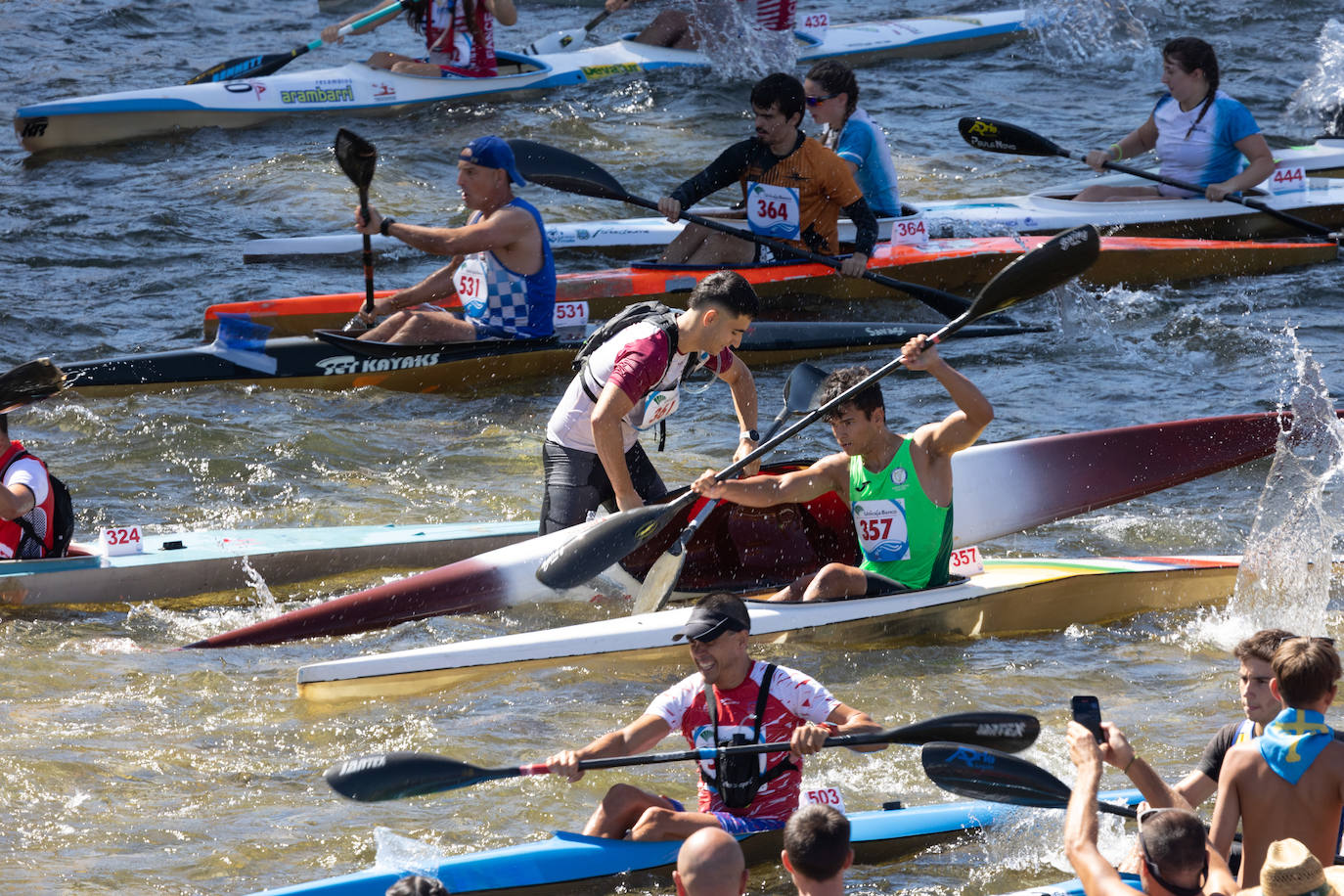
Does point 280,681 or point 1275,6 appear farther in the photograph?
point 1275,6

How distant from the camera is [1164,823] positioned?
296cm

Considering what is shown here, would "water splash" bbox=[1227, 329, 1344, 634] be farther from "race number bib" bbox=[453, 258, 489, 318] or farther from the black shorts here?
"race number bib" bbox=[453, 258, 489, 318]

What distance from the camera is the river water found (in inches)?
172

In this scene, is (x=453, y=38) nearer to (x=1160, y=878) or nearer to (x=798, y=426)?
(x=798, y=426)

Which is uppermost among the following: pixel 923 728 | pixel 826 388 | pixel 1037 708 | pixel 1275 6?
pixel 1275 6

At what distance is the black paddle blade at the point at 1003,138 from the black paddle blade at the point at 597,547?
5186mm

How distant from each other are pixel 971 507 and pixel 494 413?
9.49ft

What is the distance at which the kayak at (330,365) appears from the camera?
305 inches

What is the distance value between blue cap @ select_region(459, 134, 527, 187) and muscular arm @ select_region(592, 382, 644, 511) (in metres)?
1.92

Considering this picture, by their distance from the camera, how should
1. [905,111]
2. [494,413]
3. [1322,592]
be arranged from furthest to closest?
[905,111] < [494,413] < [1322,592]

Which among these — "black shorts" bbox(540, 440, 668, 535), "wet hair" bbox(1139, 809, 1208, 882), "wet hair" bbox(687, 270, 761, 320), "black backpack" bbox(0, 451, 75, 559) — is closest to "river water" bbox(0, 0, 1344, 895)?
"black backpack" bbox(0, 451, 75, 559)

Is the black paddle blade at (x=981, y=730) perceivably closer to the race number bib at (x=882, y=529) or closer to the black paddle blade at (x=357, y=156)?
the race number bib at (x=882, y=529)

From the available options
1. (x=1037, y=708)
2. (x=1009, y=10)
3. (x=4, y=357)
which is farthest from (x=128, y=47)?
(x=1037, y=708)

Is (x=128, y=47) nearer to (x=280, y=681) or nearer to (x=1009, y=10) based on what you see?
(x=1009, y=10)
